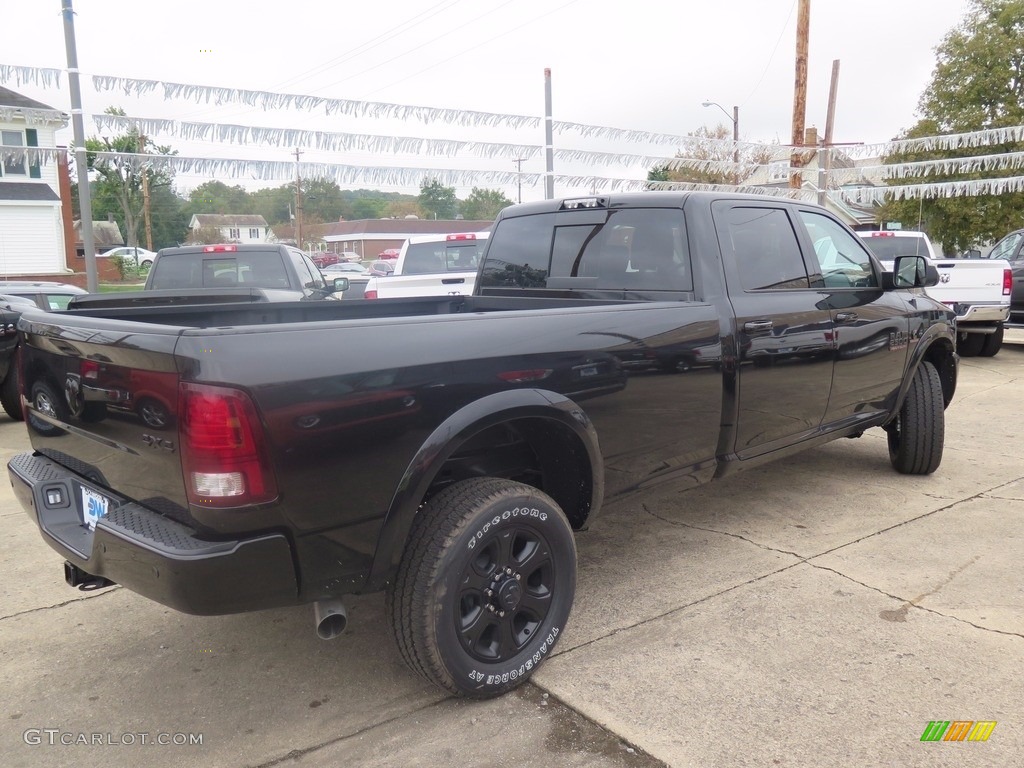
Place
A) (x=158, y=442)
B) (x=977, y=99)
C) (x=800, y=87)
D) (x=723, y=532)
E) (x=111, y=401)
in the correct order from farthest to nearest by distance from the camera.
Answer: (x=977, y=99) < (x=800, y=87) < (x=723, y=532) < (x=111, y=401) < (x=158, y=442)

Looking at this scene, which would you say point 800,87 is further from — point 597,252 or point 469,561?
point 469,561

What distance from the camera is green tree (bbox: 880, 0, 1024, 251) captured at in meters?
23.3

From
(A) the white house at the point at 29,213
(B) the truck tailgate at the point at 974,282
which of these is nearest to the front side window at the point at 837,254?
(B) the truck tailgate at the point at 974,282

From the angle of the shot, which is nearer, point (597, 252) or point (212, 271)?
point (597, 252)

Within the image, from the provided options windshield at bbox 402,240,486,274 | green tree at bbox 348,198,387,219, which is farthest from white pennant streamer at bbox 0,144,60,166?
green tree at bbox 348,198,387,219

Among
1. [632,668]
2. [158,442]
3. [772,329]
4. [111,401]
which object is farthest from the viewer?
[772,329]

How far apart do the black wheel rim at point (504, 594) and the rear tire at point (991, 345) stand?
37.1 ft

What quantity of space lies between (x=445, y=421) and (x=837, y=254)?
3.20 metres

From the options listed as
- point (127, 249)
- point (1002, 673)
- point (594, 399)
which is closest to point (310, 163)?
point (594, 399)

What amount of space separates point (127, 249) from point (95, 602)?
2245 inches

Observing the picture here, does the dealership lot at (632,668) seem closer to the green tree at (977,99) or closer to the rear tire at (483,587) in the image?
the rear tire at (483,587)

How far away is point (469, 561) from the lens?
269 centimetres

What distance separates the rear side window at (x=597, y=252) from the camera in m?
3.89

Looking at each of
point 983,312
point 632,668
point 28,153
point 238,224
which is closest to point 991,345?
point 983,312
